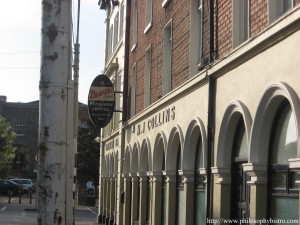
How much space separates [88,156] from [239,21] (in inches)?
1460

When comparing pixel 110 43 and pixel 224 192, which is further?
pixel 110 43

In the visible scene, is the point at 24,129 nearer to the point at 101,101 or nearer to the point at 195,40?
the point at 101,101

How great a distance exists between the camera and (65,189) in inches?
178

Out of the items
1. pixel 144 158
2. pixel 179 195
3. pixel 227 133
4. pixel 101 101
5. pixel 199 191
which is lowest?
pixel 179 195

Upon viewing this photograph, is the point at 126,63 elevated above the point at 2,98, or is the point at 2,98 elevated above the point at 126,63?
the point at 2,98

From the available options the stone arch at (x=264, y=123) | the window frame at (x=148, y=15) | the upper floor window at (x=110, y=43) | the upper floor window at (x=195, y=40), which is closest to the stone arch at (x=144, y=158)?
the window frame at (x=148, y=15)

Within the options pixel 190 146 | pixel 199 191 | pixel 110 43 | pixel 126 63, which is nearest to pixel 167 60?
pixel 190 146

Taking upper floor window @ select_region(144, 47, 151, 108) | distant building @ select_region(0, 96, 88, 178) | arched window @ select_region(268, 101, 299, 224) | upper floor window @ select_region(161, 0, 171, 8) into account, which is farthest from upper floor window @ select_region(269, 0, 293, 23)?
distant building @ select_region(0, 96, 88, 178)

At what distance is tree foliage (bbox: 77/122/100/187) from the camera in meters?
45.2

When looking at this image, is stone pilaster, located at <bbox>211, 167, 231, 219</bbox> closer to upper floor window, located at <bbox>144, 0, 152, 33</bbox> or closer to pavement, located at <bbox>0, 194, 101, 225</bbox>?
upper floor window, located at <bbox>144, 0, 152, 33</bbox>

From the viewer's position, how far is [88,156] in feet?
150

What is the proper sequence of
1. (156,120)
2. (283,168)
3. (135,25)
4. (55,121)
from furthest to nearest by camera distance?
(135,25)
(156,120)
(283,168)
(55,121)

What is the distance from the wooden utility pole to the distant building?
246 ft

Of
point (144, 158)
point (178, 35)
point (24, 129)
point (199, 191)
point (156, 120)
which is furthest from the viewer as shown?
point (24, 129)
